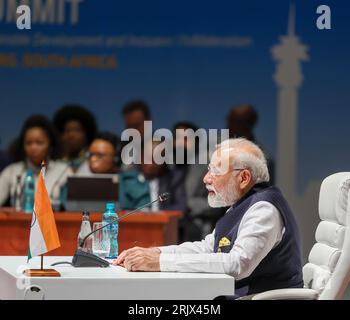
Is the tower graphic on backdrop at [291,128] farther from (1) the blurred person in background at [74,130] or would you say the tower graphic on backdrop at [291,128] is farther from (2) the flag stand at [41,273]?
(2) the flag stand at [41,273]

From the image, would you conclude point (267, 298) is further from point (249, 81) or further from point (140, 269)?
point (249, 81)

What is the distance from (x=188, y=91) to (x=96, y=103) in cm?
56

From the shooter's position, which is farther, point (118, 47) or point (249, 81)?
point (249, 81)

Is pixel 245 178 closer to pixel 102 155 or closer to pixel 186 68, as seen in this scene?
pixel 102 155

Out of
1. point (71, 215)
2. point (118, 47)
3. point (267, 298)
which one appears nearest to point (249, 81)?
point (118, 47)

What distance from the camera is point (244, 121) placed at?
18.4 ft

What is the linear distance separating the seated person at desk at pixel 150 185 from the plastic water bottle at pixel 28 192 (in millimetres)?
535

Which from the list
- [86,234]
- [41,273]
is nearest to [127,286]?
[41,273]

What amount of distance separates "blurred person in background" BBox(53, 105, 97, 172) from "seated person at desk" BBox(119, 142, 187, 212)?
333 mm

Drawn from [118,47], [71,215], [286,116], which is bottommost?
[71,215]

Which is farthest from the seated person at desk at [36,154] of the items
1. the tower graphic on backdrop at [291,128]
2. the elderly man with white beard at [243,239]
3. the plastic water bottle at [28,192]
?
the elderly man with white beard at [243,239]

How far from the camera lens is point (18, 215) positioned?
595 cm
